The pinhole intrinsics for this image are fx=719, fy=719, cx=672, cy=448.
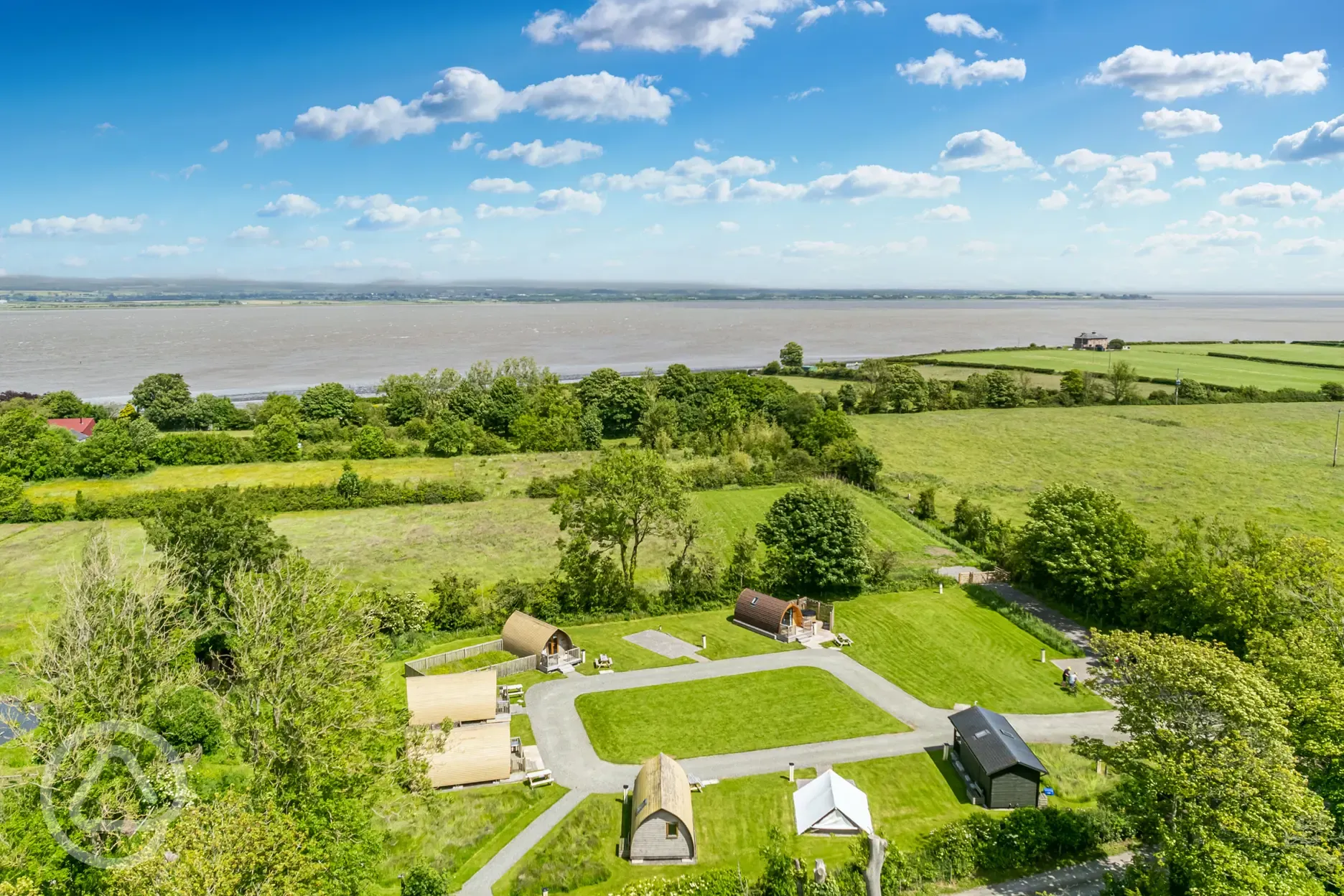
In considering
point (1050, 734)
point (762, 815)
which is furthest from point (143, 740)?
point (1050, 734)

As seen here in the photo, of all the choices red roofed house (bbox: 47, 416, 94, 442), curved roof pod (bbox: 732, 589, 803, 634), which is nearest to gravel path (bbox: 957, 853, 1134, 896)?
curved roof pod (bbox: 732, 589, 803, 634)

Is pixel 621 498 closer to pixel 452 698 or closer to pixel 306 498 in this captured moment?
pixel 452 698

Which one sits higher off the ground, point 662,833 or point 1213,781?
point 1213,781

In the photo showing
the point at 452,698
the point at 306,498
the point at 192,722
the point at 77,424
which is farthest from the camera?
the point at 77,424

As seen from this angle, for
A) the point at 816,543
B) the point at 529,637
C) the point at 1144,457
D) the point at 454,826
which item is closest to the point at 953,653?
the point at 816,543

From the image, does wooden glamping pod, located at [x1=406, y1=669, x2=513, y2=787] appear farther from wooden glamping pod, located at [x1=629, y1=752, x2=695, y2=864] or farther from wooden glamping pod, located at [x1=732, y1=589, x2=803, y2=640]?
wooden glamping pod, located at [x1=732, y1=589, x2=803, y2=640]

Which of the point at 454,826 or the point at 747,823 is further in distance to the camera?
the point at 747,823

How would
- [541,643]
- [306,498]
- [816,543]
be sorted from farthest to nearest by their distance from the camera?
[306,498] < [816,543] < [541,643]
